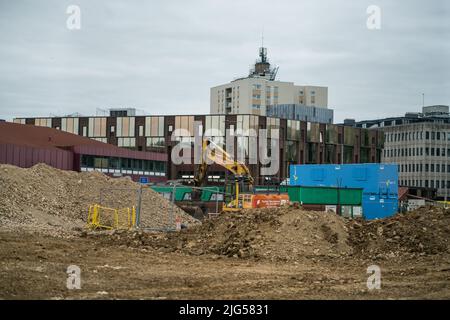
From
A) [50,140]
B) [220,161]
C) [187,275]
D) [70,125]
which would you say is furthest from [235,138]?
[187,275]

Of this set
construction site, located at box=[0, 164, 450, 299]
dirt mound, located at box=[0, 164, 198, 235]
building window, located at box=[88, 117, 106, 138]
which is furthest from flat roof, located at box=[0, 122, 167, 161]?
construction site, located at box=[0, 164, 450, 299]

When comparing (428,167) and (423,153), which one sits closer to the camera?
(423,153)

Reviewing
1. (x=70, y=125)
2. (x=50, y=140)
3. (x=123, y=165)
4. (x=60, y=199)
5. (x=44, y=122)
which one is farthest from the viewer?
(x=44, y=122)

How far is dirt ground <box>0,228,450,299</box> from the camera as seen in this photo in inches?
506

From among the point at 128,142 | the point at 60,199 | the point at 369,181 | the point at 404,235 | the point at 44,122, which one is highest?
the point at 44,122

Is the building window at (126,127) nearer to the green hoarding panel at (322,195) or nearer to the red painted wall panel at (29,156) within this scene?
the red painted wall panel at (29,156)

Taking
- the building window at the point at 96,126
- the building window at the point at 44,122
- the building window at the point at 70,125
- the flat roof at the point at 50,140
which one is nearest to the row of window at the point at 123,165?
the flat roof at the point at 50,140

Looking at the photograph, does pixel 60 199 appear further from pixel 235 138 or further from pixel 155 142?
pixel 155 142

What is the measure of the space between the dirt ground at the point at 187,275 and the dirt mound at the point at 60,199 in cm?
614

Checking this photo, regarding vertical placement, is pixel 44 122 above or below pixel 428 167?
above

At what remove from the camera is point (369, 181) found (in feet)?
164

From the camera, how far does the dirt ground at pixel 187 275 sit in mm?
12852

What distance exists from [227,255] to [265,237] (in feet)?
5.47

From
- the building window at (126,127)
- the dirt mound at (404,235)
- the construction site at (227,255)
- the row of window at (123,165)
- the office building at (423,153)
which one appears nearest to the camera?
the construction site at (227,255)
